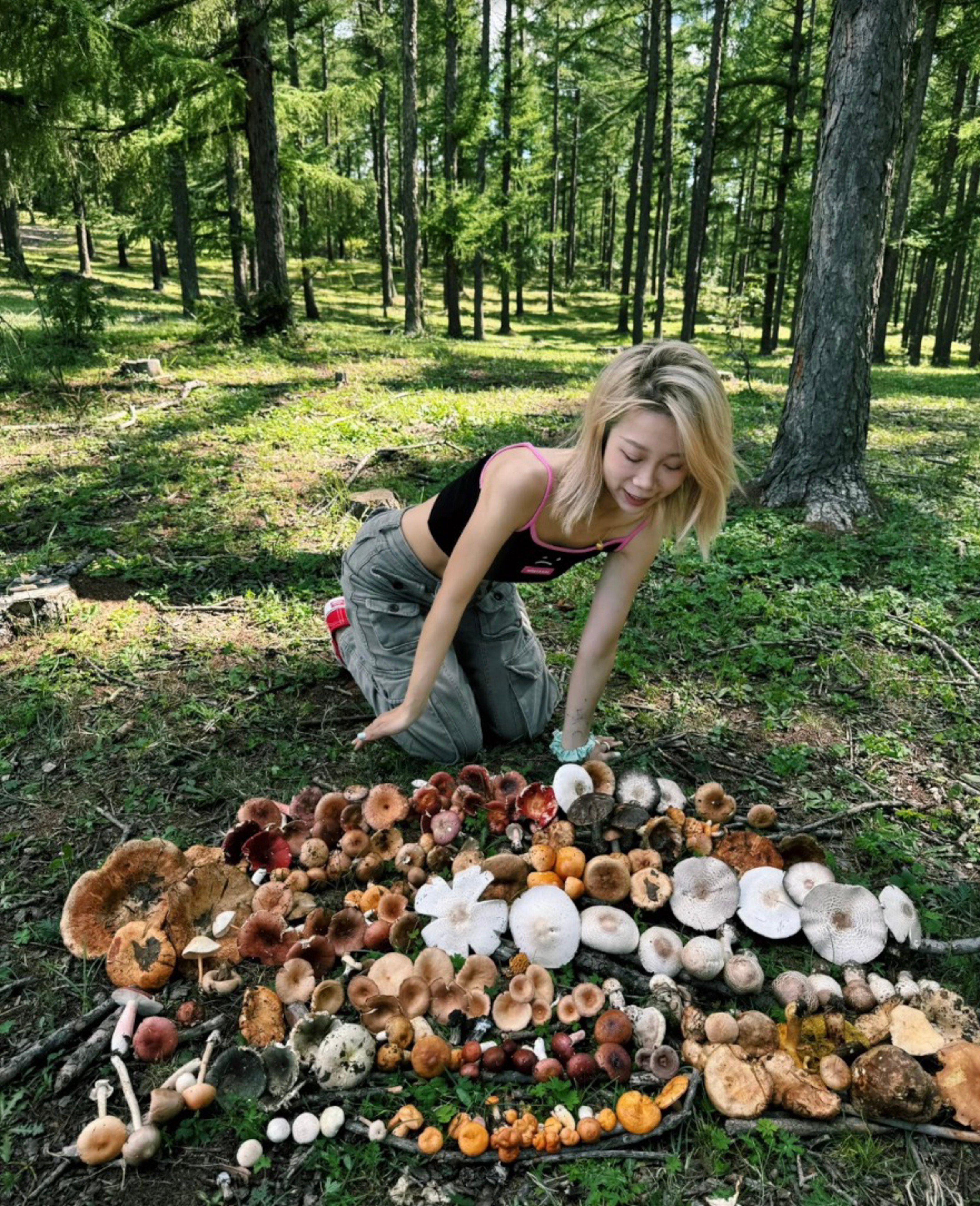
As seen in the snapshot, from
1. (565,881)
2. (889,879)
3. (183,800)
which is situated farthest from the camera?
(183,800)

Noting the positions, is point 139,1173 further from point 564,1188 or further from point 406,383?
point 406,383

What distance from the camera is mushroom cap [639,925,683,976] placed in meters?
2.29

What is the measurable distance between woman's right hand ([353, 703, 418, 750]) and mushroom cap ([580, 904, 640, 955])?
103cm

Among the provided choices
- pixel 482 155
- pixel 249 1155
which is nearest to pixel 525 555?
pixel 249 1155

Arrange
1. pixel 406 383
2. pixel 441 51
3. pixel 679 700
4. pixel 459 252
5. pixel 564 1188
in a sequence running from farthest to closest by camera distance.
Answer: pixel 441 51 → pixel 459 252 → pixel 406 383 → pixel 679 700 → pixel 564 1188

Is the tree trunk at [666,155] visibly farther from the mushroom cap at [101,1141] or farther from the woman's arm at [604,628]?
the mushroom cap at [101,1141]

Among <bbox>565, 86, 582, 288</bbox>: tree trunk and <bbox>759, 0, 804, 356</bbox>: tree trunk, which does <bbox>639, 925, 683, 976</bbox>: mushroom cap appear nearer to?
<bbox>759, 0, 804, 356</bbox>: tree trunk

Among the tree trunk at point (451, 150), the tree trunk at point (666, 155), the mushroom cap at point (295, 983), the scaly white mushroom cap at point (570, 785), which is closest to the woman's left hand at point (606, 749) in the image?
the scaly white mushroom cap at point (570, 785)

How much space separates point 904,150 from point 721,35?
4980 mm

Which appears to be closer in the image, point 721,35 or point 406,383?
point 406,383

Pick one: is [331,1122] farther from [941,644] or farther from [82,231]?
[82,231]

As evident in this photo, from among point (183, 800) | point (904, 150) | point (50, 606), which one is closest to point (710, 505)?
point (183, 800)

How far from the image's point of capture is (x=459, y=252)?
19234 mm

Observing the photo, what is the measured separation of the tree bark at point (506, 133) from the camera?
66.1 ft
